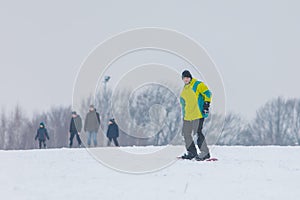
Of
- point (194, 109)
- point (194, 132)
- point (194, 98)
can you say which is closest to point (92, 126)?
point (194, 132)

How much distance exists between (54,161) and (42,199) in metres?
4.75

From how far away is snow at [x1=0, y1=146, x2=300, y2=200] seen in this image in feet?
23.2

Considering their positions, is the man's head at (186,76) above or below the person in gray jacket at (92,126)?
above

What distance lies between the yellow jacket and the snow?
116 cm

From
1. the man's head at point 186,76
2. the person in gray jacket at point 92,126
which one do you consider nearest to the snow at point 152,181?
the man's head at point 186,76

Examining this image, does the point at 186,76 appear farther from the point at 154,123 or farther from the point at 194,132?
the point at 154,123

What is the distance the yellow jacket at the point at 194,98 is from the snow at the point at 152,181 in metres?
1.16

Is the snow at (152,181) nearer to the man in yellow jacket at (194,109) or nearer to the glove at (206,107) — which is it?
the man in yellow jacket at (194,109)

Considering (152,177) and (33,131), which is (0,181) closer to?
(152,177)

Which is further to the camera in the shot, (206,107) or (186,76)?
(186,76)

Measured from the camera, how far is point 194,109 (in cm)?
1154

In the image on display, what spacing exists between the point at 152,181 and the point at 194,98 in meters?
3.62

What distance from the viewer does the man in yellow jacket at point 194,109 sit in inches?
445

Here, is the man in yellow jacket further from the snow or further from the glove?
the snow
